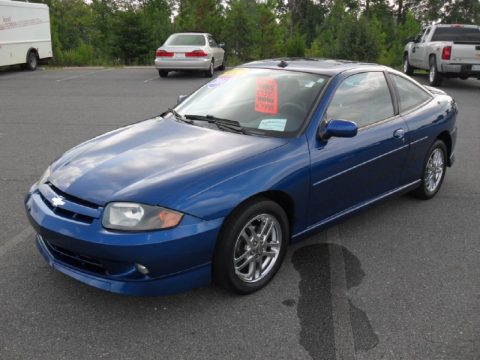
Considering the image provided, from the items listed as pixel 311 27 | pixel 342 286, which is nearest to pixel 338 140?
pixel 342 286

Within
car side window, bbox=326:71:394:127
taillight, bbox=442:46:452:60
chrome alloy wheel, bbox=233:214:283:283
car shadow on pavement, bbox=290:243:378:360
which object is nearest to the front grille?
chrome alloy wheel, bbox=233:214:283:283

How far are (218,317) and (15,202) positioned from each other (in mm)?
2923

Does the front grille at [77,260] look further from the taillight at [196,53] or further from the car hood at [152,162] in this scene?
the taillight at [196,53]

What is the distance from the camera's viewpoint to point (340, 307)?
339cm

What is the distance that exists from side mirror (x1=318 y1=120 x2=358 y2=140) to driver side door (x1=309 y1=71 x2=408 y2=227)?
6 cm

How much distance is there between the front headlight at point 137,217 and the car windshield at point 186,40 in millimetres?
15215

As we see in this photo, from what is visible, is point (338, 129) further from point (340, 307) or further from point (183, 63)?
point (183, 63)

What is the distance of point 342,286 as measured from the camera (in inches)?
144

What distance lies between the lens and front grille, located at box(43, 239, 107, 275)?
123 inches

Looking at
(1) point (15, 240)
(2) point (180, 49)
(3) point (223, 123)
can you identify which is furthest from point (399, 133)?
(2) point (180, 49)

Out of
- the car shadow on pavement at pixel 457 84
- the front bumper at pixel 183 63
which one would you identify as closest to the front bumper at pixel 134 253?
the car shadow on pavement at pixel 457 84

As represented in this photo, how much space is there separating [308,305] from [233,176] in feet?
3.23

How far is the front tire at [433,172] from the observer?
17.3 ft

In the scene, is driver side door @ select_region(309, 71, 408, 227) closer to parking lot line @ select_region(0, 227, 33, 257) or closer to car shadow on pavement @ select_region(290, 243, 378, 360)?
car shadow on pavement @ select_region(290, 243, 378, 360)
